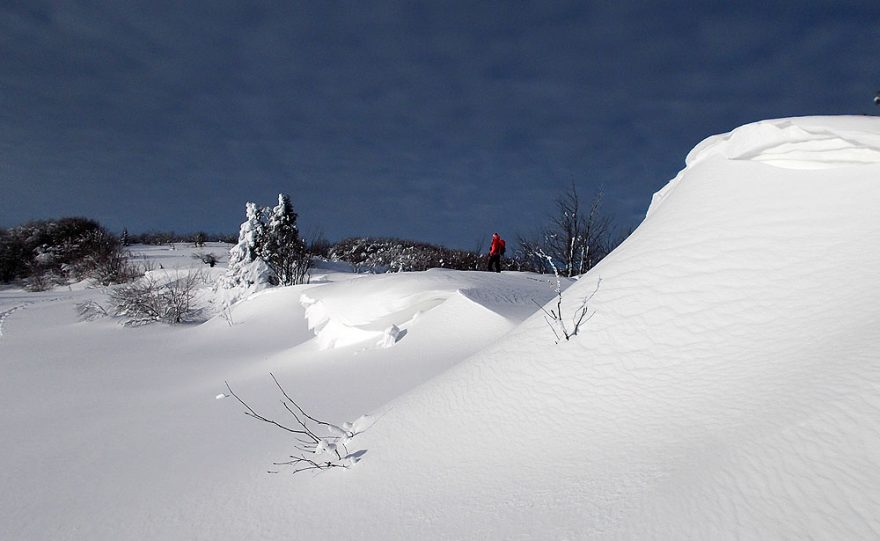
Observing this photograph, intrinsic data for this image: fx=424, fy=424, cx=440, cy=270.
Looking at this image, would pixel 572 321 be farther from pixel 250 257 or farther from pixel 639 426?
pixel 250 257

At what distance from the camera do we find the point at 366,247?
41.8m

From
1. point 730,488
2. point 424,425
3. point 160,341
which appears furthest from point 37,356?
point 730,488

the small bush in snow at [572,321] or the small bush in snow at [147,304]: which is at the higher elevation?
the small bush in snow at [572,321]

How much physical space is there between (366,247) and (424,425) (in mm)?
40115

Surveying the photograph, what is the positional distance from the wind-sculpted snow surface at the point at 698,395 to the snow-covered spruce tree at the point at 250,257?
1366cm

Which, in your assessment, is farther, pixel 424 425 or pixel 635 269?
pixel 635 269

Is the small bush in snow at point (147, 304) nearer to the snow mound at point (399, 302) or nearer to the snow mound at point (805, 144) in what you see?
the snow mound at point (399, 302)

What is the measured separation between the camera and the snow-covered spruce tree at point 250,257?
15055 millimetres

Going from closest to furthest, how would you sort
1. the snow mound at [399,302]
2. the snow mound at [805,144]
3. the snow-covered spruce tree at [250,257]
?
the snow mound at [805,144] → the snow mound at [399,302] → the snow-covered spruce tree at [250,257]

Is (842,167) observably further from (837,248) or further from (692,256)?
(692,256)

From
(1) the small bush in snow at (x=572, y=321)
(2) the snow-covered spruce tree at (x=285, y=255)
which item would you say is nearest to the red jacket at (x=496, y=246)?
(2) the snow-covered spruce tree at (x=285, y=255)

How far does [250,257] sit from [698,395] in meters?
16.4

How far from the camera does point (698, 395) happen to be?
175cm

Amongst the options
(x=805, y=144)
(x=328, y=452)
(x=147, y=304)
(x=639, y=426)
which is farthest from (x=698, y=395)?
(x=147, y=304)
